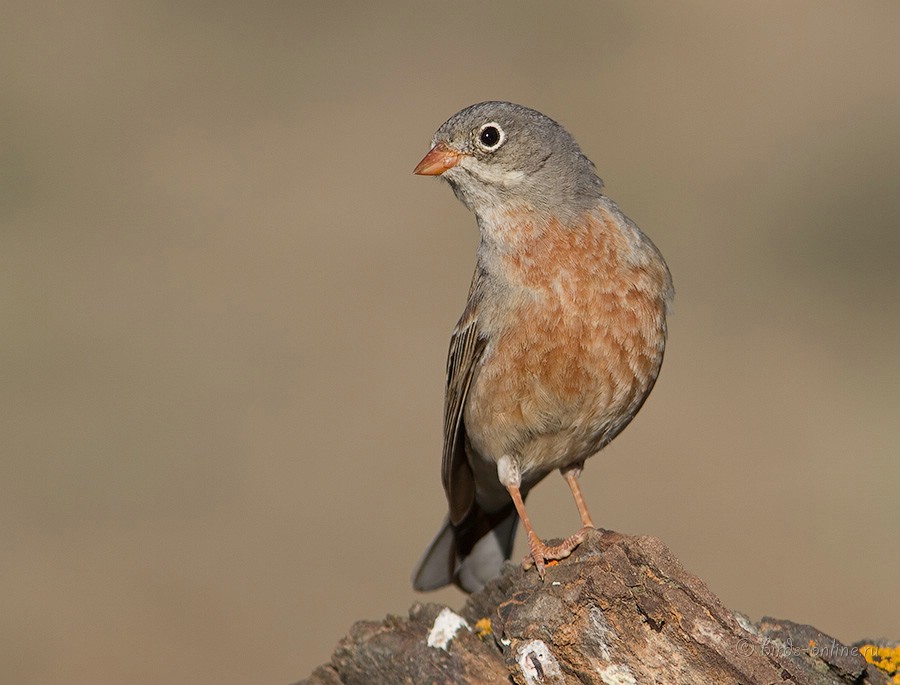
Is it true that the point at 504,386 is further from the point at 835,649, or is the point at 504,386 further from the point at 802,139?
the point at 802,139

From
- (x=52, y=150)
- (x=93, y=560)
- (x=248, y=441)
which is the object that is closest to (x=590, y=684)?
(x=93, y=560)

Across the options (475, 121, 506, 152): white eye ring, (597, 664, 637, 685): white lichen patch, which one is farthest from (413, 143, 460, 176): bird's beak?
(597, 664, 637, 685): white lichen patch

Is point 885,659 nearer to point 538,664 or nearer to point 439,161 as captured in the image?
point 538,664

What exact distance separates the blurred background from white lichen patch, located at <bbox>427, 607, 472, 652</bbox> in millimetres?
5584

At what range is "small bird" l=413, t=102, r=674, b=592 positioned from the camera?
6707 millimetres

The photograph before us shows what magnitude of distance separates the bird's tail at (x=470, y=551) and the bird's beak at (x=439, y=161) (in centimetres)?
248

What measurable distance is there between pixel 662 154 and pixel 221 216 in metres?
6.48

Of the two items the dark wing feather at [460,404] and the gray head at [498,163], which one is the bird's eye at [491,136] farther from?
the dark wing feather at [460,404]

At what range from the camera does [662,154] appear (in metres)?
18.5

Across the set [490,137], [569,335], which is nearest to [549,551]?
[569,335]

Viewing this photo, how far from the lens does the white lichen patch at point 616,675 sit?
5.37 meters

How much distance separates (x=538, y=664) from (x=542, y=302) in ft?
6.68

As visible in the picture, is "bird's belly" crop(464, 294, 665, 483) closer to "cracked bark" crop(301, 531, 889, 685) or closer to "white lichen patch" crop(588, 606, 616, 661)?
"cracked bark" crop(301, 531, 889, 685)

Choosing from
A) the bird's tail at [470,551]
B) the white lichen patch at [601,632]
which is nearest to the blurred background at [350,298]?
the bird's tail at [470,551]
